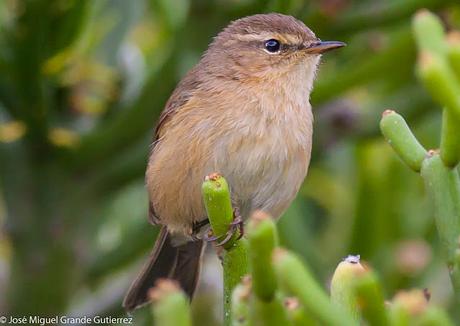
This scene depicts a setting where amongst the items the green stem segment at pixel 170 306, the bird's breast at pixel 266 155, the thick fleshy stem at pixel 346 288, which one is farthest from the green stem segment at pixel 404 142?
the bird's breast at pixel 266 155

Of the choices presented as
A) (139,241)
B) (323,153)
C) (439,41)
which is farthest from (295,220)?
(439,41)

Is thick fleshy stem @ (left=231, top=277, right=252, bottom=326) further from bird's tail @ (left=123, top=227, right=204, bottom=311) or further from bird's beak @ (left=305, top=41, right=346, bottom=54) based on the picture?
bird's tail @ (left=123, top=227, right=204, bottom=311)

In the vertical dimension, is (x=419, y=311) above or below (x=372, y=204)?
below

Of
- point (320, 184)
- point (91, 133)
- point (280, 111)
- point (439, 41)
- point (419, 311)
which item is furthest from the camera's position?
point (320, 184)

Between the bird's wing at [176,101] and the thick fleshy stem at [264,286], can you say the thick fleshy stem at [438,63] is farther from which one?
the bird's wing at [176,101]

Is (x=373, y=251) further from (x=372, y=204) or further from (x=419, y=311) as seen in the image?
(x=419, y=311)

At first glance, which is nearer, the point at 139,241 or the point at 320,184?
the point at 139,241
